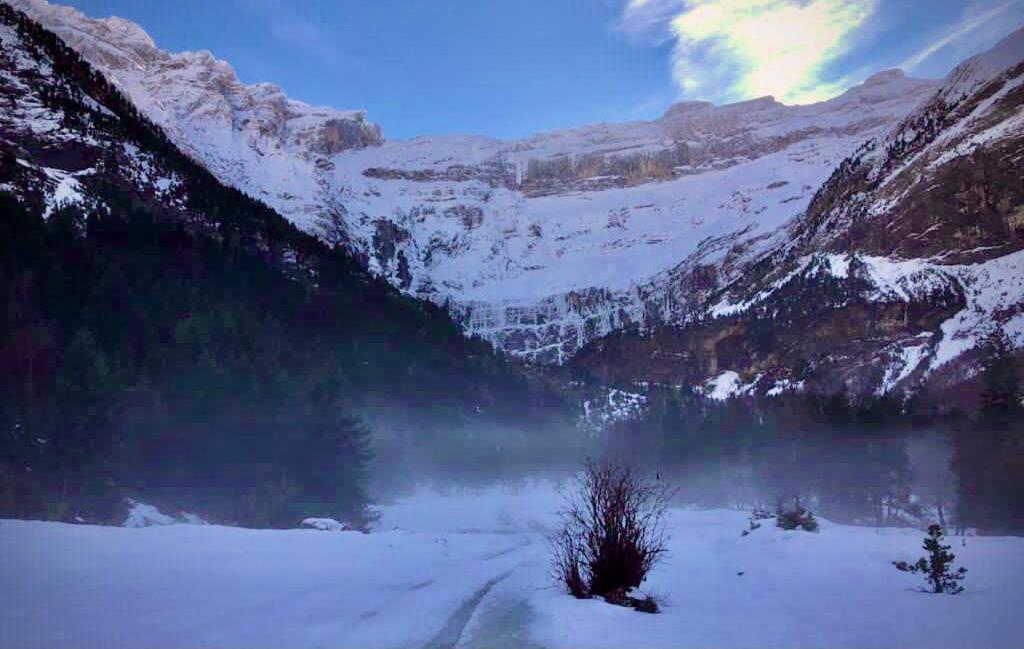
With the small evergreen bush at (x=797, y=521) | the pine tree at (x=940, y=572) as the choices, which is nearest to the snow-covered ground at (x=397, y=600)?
the pine tree at (x=940, y=572)

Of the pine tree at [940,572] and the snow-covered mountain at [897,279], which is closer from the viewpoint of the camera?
the pine tree at [940,572]

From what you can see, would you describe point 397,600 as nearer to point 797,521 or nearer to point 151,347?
point 797,521

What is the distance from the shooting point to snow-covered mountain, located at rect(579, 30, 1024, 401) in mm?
92125

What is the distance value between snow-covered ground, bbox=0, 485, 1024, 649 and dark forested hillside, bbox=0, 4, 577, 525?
429 inches

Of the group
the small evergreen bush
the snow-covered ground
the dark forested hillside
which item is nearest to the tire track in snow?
the snow-covered ground

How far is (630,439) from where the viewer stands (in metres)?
76.8

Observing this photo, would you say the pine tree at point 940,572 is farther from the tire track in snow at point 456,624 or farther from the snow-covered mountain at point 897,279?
the snow-covered mountain at point 897,279

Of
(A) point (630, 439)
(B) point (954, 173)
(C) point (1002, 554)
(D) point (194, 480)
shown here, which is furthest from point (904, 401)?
(B) point (954, 173)

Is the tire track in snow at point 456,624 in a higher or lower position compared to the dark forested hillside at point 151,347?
lower

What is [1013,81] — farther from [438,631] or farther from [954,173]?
[438,631]

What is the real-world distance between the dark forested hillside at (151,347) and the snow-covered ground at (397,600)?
10.9 m

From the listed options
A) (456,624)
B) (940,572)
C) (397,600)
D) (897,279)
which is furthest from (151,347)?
(897,279)

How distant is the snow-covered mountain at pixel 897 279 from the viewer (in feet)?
302

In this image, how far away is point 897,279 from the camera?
11962 cm
